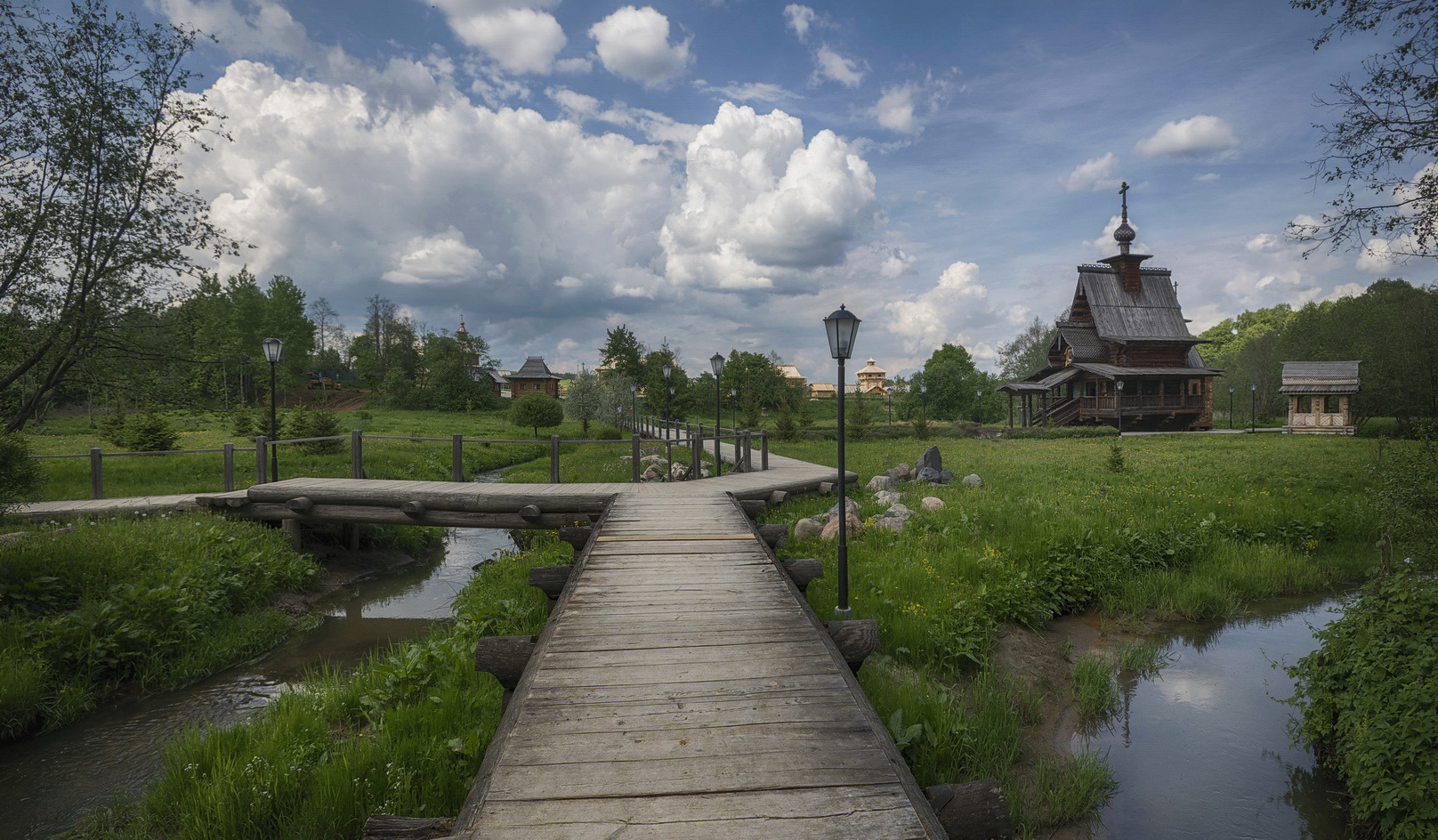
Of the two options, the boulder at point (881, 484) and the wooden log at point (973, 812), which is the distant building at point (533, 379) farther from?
the wooden log at point (973, 812)

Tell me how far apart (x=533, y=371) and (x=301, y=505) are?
69.6 m

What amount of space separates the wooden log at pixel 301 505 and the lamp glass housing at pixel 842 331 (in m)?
10.2

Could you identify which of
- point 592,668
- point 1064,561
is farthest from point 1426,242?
point 592,668

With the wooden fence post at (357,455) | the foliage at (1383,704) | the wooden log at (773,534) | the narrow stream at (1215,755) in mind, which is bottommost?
the narrow stream at (1215,755)

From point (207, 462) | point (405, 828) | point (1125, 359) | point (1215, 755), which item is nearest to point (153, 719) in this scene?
point (405, 828)

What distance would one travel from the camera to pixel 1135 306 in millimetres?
41062

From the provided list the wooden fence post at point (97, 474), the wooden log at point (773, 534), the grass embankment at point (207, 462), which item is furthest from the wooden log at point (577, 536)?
the wooden fence post at point (97, 474)

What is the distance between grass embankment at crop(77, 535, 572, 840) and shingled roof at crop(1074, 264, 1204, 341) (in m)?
43.7

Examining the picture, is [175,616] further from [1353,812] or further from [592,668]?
[1353,812]

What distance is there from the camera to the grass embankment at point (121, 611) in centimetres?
679

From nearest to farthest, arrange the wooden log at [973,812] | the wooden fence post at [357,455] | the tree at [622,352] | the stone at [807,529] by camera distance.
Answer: the wooden log at [973,812] < the stone at [807,529] < the wooden fence post at [357,455] < the tree at [622,352]

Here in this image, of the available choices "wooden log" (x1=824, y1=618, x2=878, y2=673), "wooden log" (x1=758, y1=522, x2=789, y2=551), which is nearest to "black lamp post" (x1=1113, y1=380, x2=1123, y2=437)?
"wooden log" (x1=758, y1=522, x2=789, y2=551)

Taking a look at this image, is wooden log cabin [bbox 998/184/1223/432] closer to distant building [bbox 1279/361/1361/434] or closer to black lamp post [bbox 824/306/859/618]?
A: distant building [bbox 1279/361/1361/434]

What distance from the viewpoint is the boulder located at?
1431 centimetres
